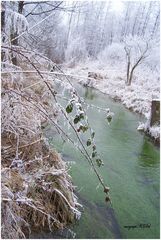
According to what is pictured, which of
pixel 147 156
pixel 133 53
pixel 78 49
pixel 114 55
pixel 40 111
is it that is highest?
pixel 78 49

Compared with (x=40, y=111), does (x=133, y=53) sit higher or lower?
higher

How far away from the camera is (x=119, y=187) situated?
427cm

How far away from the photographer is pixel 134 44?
1861cm

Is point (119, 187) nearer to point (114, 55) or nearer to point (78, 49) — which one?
point (114, 55)

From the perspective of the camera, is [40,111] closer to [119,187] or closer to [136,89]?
[119,187]

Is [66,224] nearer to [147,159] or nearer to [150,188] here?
[150,188]

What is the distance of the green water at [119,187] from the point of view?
3256 mm

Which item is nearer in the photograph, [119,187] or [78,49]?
[119,187]

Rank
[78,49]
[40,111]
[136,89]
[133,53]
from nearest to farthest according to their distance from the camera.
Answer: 1. [40,111]
2. [136,89]
3. [133,53]
4. [78,49]

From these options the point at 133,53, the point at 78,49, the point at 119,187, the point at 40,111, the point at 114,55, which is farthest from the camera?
the point at 78,49

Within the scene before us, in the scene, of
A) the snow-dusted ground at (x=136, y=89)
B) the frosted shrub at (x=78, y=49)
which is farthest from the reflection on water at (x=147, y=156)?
the frosted shrub at (x=78, y=49)

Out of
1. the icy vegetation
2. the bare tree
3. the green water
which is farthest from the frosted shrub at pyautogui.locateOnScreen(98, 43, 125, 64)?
the green water

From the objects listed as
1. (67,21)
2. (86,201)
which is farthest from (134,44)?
(86,201)

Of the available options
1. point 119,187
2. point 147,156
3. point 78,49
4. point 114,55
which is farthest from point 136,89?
point 78,49
